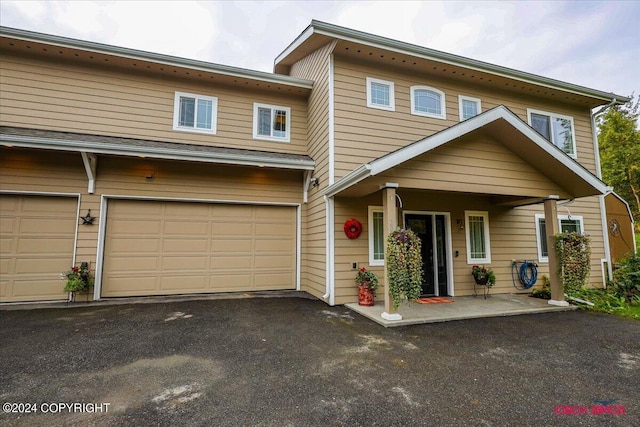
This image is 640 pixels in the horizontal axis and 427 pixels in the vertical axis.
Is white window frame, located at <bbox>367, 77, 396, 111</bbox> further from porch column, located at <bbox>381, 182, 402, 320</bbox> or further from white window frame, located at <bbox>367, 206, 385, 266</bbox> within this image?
porch column, located at <bbox>381, 182, 402, 320</bbox>

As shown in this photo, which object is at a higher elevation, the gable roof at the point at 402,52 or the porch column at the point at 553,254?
the gable roof at the point at 402,52

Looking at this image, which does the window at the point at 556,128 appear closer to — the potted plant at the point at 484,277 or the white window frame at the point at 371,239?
the potted plant at the point at 484,277

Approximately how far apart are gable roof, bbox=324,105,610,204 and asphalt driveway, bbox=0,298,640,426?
2.44 meters

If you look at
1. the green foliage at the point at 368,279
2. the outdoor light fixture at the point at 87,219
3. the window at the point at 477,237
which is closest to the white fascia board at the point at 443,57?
the window at the point at 477,237

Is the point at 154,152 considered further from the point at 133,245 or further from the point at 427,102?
the point at 427,102

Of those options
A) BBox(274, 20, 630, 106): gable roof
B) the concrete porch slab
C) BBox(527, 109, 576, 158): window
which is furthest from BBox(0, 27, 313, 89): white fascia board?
BBox(527, 109, 576, 158): window

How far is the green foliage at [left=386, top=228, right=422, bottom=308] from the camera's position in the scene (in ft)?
14.3

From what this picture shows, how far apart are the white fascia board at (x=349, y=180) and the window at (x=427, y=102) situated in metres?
2.99

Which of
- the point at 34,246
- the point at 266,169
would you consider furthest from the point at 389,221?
the point at 34,246

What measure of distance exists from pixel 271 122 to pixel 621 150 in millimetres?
19990

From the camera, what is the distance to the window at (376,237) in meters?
6.31

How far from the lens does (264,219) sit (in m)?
7.39

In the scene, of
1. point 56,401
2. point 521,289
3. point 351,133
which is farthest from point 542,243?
point 56,401

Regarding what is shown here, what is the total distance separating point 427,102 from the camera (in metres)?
7.21
